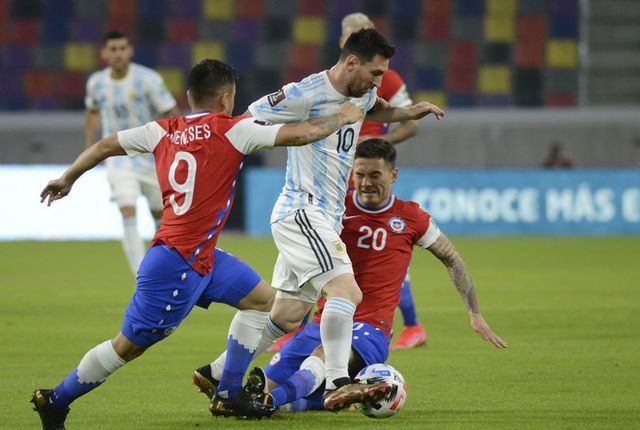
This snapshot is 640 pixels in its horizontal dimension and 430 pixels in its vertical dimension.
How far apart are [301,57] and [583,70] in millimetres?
4969

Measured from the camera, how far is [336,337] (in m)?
5.57

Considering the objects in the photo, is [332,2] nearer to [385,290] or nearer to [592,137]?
[592,137]

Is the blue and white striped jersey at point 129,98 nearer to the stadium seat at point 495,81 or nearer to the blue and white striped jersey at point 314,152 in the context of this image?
the blue and white striped jersey at point 314,152

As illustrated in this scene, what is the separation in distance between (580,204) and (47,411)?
14783 mm

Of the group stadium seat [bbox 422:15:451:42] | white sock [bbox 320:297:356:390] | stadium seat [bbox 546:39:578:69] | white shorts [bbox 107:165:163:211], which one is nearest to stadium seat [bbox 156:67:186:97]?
stadium seat [bbox 422:15:451:42]

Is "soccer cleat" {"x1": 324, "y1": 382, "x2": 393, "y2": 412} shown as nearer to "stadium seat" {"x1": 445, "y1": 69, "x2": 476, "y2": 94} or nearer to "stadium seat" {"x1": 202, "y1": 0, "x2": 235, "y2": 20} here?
"stadium seat" {"x1": 445, "y1": 69, "x2": 476, "y2": 94}

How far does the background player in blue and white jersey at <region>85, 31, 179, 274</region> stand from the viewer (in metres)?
10.8

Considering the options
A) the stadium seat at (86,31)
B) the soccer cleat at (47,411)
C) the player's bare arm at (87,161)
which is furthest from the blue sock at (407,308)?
the stadium seat at (86,31)

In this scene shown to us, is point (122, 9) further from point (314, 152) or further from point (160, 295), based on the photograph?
point (160, 295)

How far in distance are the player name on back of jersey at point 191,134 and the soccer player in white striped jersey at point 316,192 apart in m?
0.57

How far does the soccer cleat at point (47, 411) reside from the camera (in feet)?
17.4

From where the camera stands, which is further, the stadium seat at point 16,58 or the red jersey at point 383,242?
the stadium seat at point 16,58

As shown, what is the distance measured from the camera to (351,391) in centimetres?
524

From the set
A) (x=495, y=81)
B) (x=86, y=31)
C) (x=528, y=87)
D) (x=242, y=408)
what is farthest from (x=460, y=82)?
(x=242, y=408)
